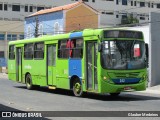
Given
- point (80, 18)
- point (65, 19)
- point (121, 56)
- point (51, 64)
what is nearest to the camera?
point (121, 56)

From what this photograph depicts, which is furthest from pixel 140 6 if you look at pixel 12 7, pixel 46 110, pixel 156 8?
pixel 46 110

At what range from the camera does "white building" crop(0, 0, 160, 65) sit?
77812mm

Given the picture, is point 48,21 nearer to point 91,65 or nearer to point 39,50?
point 39,50

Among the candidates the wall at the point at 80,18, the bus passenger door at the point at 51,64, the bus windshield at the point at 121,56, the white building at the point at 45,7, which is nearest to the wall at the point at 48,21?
the wall at the point at 80,18

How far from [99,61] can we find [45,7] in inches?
2848

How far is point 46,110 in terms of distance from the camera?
14914 millimetres

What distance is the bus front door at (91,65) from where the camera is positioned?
18.8m

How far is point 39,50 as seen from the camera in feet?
79.3

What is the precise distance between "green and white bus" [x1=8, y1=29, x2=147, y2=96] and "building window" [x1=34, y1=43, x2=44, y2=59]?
1245 mm

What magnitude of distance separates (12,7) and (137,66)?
70.4 m

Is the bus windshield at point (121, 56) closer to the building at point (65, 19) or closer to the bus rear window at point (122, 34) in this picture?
the bus rear window at point (122, 34)

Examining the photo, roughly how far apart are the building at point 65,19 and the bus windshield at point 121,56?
42.6 m

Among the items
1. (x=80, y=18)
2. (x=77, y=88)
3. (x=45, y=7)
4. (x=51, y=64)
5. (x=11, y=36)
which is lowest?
(x=77, y=88)

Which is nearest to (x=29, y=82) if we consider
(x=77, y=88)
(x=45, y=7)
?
(x=77, y=88)
